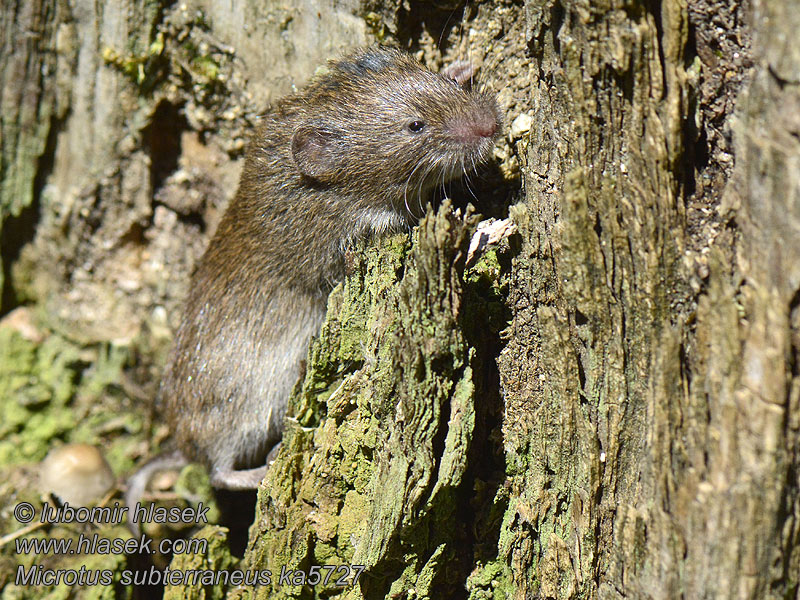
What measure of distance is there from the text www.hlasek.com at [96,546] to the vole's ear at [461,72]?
10.7 ft

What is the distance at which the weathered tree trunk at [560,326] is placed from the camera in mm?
2539

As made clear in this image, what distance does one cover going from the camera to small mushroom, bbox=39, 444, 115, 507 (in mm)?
5148

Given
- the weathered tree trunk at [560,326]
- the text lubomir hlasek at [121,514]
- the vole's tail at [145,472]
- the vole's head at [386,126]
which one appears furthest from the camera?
the vole's tail at [145,472]

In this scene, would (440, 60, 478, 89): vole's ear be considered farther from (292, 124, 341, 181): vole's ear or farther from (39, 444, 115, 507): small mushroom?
(39, 444, 115, 507): small mushroom

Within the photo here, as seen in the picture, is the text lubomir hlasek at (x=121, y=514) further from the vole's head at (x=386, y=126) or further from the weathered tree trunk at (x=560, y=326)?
the vole's head at (x=386, y=126)

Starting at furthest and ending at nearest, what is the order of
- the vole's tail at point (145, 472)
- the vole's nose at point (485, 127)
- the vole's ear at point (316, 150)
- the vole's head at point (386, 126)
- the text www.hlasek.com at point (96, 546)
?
the vole's tail at point (145, 472)
the text www.hlasek.com at point (96, 546)
the vole's ear at point (316, 150)
the vole's head at point (386, 126)
the vole's nose at point (485, 127)

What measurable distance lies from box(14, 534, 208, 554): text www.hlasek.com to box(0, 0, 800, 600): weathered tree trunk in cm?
59

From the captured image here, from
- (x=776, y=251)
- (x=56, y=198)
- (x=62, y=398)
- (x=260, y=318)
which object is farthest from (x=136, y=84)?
(x=776, y=251)

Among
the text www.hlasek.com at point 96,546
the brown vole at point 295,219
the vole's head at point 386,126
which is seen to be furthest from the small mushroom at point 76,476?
the vole's head at point 386,126

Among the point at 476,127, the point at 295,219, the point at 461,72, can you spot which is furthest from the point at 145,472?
the point at 461,72

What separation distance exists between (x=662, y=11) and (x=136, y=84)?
12.6 ft

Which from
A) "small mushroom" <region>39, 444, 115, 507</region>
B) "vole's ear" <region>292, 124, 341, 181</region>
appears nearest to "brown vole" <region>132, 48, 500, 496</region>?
"vole's ear" <region>292, 124, 341, 181</region>

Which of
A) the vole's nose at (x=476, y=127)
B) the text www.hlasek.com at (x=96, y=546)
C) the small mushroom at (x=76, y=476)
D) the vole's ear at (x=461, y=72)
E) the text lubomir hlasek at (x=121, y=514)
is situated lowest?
the text www.hlasek.com at (x=96, y=546)

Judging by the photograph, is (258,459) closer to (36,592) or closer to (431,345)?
(36,592)
